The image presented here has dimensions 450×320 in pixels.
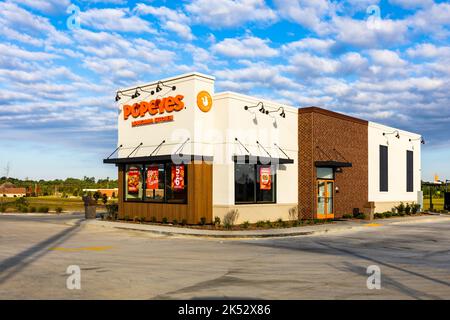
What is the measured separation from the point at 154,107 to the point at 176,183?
4503mm

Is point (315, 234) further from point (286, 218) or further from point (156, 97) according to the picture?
point (156, 97)

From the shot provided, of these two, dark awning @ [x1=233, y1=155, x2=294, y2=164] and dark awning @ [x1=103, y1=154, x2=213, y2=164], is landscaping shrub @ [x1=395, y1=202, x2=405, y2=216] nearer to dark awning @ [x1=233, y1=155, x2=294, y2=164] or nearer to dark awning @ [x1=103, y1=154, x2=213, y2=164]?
dark awning @ [x1=233, y1=155, x2=294, y2=164]

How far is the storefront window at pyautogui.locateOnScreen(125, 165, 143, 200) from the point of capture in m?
25.5

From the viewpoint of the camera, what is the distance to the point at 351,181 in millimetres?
31000

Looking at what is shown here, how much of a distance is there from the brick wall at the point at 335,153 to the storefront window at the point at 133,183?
9.04 meters

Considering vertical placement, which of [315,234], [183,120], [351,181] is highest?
[183,120]

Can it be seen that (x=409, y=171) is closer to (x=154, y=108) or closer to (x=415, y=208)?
(x=415, y=208)

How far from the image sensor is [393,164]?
36.8 m

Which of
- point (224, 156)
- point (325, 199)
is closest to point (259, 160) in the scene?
point (224, 156)

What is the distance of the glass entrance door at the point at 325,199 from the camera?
28250 mm
